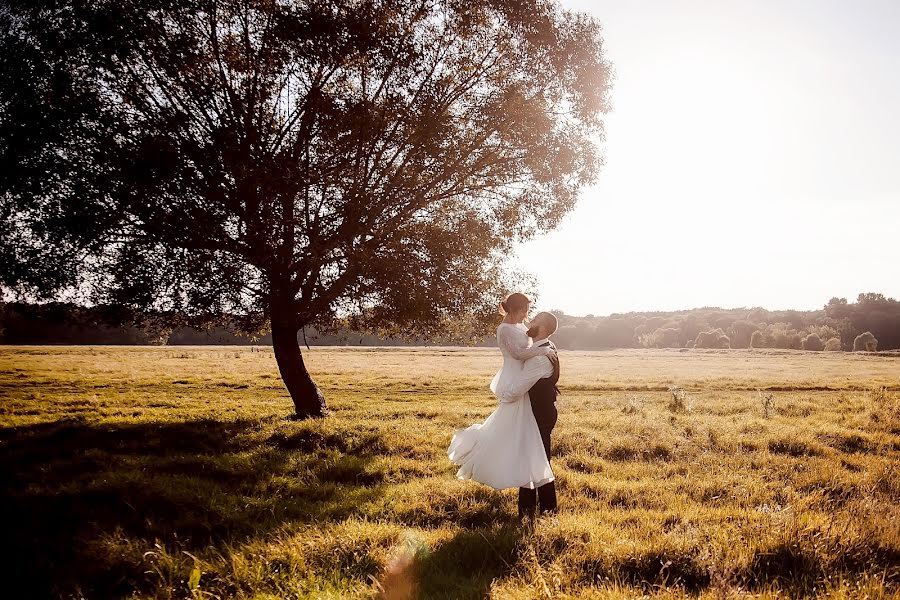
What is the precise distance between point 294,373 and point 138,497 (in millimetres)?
8329

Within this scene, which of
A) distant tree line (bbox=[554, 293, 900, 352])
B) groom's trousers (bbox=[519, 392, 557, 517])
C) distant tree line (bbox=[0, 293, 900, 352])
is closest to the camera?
groom's trousers (bbox=[519, 392, 557, 517])

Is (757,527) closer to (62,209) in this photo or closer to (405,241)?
(405,241)

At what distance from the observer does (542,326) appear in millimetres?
7000

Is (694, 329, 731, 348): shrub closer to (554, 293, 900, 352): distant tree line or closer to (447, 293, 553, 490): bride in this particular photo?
(554, 293, 900, 352): distant tree line

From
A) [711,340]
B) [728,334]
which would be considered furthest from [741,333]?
[711,340]

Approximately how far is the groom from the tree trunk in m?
10.2

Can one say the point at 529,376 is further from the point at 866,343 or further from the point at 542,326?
the point at 866,343

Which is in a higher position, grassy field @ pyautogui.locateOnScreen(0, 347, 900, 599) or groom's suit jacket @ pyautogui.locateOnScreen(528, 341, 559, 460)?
groom's suit jacket @ pyautogui.locateOnScreen(528, 341, 559, 460)

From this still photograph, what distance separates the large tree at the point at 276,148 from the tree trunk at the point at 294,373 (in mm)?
744

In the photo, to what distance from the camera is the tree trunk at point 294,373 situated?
15.3 metres

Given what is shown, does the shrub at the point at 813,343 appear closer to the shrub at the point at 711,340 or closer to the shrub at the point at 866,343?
the shrub at the point at 866,343

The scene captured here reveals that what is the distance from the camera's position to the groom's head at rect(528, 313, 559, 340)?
6.96 meters

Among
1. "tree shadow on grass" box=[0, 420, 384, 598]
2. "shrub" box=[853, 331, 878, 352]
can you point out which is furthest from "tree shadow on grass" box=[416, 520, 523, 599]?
"shrub" box=[853, 331, 878, 352]

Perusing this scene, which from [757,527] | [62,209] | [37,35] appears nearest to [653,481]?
[757,527]
